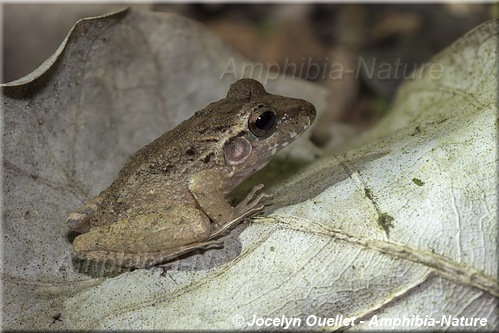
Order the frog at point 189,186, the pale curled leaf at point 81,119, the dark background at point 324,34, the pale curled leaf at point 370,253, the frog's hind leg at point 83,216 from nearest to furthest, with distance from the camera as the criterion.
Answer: the pale curled leaf at point 370,253 → the pale curled leaf at point 81,119 → the frog at point 189,186 → the frog's hind leg at point 83,216 → the dark background at point 324,34

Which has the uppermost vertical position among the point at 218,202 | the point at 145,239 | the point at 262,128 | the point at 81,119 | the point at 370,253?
the point at 81,119

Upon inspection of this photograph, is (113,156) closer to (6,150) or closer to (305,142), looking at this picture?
(6,150)

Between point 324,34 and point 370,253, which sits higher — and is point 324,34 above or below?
above

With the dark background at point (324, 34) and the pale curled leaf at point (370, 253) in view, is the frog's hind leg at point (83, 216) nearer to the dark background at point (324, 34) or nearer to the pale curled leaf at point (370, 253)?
the pale curled leaf at point (370, 253)

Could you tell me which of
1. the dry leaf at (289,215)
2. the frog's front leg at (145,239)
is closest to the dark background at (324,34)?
the dry leaf at (289,215)

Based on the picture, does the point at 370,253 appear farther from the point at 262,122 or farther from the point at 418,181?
the point at 262,122

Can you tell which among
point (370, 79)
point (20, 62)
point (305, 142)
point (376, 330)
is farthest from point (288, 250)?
point (20, 62)

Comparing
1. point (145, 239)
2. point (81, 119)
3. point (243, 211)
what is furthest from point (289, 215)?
point (81, 119)

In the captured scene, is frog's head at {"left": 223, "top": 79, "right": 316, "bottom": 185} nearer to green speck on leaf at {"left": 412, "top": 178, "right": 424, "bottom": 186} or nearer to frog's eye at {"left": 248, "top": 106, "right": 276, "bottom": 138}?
frog's eye at {"left": 248, "top": 106, "right": 276, "bottom": 138}
